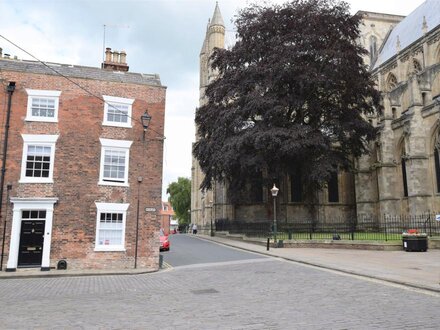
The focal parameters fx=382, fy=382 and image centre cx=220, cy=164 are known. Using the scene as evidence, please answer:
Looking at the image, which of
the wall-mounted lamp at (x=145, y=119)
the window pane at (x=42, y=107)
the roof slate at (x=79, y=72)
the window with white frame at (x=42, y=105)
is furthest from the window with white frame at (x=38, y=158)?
the wall-mounted lamp at (x=145, y=119)

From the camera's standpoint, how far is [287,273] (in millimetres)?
13750

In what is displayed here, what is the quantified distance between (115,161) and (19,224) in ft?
15.5

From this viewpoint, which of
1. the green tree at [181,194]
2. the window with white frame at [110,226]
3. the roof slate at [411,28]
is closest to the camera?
the window with white frame at [110,226]

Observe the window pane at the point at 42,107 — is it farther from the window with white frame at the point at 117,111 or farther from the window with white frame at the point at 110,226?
the window with white frame at the point at 110,226

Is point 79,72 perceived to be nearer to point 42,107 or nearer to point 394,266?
point 42,107

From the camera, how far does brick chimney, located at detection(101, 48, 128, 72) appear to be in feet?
69.4

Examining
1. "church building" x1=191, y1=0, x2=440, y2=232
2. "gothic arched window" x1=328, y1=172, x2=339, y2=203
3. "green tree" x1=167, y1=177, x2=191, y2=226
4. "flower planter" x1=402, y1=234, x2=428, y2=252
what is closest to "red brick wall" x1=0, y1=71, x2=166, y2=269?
"flower planter" x1=402, y1=234, x2=428, y2=252

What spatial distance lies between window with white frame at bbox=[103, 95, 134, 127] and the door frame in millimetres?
4337

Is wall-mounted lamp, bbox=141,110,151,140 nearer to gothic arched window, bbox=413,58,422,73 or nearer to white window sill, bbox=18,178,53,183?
white window sill, bbox=18,178,53,183

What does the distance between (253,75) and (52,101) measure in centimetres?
1868

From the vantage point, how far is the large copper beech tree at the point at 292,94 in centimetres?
3014

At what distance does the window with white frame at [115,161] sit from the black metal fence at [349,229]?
1208cm

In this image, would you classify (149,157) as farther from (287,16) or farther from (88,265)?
(287,16)

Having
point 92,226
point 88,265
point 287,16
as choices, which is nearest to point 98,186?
point 92,226
